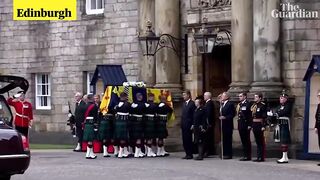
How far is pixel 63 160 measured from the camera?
22547 mm

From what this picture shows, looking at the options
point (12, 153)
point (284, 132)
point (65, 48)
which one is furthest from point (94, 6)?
point (12, 153)

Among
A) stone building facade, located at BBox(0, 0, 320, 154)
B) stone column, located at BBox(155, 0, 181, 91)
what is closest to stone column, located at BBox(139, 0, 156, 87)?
stone building facade, located at BBox(0, 0, 320, 154)

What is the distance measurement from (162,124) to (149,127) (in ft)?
1.39

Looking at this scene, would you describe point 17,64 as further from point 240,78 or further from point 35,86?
point 240,78

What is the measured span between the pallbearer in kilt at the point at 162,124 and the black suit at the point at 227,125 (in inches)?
72.5

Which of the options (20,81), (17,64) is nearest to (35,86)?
(17,64)

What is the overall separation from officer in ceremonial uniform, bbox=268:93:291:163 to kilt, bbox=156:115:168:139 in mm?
3213

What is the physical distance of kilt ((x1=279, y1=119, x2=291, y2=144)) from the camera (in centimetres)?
2172

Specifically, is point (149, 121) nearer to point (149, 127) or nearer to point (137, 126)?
point (149, 127)

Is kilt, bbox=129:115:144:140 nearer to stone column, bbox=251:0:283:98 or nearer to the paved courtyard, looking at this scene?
the paved courtyard

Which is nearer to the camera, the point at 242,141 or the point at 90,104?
the point at 242,141

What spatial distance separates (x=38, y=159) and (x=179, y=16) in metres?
6.39

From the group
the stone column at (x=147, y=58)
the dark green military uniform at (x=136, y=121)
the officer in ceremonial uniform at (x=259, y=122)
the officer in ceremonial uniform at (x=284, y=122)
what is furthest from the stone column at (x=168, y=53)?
the officer in ceremonial uniform at (x=284, y=122)

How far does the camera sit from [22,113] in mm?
24375
